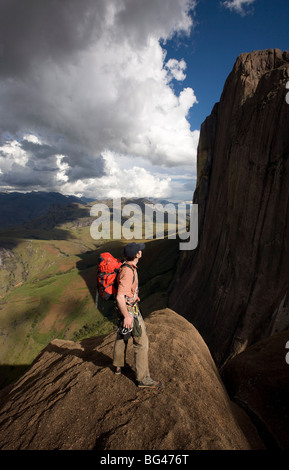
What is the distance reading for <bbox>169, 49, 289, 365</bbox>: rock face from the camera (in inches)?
828

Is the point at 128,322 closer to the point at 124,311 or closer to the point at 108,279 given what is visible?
the point at 124,311

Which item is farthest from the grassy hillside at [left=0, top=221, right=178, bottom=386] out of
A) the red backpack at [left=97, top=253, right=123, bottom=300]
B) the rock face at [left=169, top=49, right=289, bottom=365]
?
the red backpack at [left=97, top=253, right=123, bottom=300]

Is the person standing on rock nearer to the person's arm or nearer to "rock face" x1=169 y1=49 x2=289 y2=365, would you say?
the person's arm

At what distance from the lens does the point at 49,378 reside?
8867 millimetres

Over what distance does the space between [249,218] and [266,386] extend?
20.1 metres

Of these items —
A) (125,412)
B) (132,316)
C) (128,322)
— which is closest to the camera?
(125,412)

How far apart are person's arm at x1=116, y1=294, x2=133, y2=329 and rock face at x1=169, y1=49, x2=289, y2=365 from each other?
16.7 m

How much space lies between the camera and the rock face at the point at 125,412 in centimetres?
536

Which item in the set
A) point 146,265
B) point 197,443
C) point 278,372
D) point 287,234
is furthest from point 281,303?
point 146,265

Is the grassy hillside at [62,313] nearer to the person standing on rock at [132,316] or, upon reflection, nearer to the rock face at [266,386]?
the rock face at [266,386]

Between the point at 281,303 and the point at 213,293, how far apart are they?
13.0 meters

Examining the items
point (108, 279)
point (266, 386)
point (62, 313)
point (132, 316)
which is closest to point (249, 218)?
point (266, 386)

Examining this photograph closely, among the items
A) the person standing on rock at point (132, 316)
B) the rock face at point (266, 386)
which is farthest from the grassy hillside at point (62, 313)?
the person standing on rock at point (132, 316)

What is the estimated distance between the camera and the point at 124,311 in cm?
671
